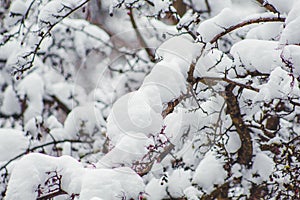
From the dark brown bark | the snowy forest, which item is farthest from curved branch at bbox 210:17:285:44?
the dark brown bark

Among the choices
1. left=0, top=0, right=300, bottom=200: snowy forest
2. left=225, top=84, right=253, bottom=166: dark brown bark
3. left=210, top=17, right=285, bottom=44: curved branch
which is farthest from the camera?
left=225, top=84, right=253, bottom=166: dark brown bark

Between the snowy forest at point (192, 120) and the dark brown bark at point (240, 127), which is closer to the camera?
the snowy forest at point (192, 120)

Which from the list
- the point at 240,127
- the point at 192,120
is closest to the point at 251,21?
the point at 192,120

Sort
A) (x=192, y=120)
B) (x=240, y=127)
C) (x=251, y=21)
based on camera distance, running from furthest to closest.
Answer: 1. (x=240, y=127)
2. (x=192, y=120)
3. (x=251, y=21)

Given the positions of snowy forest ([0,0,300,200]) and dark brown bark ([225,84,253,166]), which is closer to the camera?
snowy forest ([0,0,300,200])

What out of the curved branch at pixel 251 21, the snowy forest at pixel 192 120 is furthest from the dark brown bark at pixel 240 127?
the curved branch at pixel 251 21

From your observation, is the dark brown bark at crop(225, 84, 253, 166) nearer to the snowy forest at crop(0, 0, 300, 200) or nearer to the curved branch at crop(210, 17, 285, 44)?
the snowy forest at crop(0, 0, 300, 200)

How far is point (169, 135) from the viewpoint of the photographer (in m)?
2.35

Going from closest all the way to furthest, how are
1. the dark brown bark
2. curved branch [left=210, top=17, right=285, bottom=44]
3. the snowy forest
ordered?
the snowy forest < curved branch [left=210, top=17, right=285, bottom=44] < the dark brown bark

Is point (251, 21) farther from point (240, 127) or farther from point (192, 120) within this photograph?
point (240, 127)

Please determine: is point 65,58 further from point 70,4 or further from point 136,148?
point 136,148

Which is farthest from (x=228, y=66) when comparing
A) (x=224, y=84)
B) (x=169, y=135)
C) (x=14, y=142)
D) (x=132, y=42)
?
(x=132, y=42)

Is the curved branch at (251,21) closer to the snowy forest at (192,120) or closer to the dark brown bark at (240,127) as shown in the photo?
the snowy forest at (192,120)

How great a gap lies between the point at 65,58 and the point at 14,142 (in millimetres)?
2361
